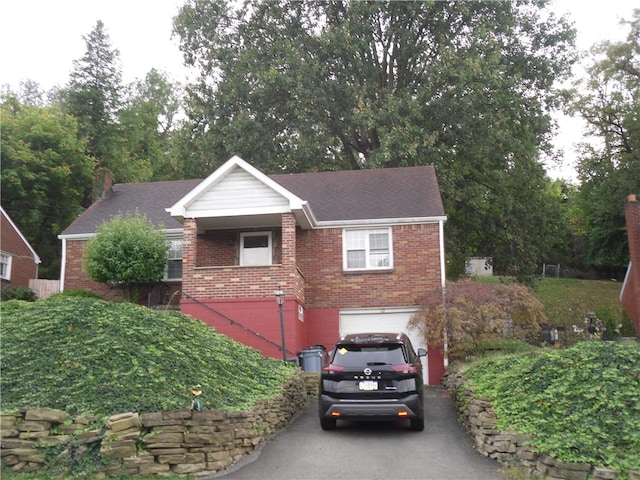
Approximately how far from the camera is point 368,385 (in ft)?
34.9

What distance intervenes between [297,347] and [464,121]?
50.7 ft

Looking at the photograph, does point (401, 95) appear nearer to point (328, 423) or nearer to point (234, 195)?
point (234, 195)

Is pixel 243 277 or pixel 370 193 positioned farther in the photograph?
pixel 370 193

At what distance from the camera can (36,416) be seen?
8867 mm

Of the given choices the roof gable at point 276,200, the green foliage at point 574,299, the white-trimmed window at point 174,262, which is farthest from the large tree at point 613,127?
the white-trimmed window at point 174,262

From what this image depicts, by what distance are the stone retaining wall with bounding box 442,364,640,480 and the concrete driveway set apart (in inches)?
7.7

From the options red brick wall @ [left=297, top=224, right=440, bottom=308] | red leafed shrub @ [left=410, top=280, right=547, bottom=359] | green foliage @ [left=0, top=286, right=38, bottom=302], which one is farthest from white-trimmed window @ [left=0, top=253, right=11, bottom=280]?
red leafed shrub @ [left=410, top=280, right=547, bottom=359]

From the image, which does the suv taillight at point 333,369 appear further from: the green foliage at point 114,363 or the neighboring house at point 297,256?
the neighboring house at point 297,256

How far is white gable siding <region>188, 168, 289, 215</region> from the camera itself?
58.8 feet

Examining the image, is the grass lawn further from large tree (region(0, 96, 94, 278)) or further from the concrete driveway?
large tree (region(0, 96, 94, 278))

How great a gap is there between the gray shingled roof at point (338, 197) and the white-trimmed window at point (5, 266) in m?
7.63

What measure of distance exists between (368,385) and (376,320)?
327 inches

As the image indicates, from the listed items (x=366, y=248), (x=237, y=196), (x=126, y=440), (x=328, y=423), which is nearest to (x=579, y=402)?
(x=328, y=423)

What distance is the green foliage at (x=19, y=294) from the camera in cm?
2355
